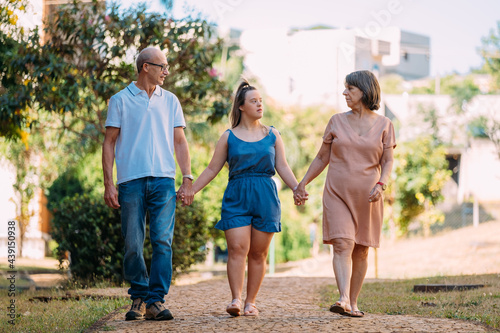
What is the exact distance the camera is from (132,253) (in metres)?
4.92

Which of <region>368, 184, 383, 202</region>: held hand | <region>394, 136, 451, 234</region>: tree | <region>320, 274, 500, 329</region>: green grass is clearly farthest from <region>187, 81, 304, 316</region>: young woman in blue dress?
<region>394, 136, 451, 234</region>: tree

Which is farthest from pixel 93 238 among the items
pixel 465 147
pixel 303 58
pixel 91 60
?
pixel 303 58

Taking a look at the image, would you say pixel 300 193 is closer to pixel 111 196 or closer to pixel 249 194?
pixel 249 194

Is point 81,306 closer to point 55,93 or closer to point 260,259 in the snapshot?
point 260,259

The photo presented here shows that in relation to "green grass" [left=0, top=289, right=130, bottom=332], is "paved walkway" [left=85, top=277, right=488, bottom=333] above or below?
above

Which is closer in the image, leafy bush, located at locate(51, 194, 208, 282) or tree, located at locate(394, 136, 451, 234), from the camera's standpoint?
leafy bush, located at locate(51, 194, 208, 282)

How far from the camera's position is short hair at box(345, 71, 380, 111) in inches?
211

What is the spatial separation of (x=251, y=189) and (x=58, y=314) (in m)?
1.92

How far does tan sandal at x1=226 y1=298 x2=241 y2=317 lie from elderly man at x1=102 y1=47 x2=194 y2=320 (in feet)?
1.46

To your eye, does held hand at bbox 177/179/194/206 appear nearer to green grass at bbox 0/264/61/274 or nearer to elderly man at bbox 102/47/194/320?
elderly man at bbox 102/47/194/320

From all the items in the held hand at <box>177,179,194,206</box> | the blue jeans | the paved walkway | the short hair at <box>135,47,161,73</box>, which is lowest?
the paved walkway

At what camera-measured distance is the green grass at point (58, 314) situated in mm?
4926

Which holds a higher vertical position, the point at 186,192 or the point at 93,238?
the point at 186,192

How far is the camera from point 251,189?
205 inches
